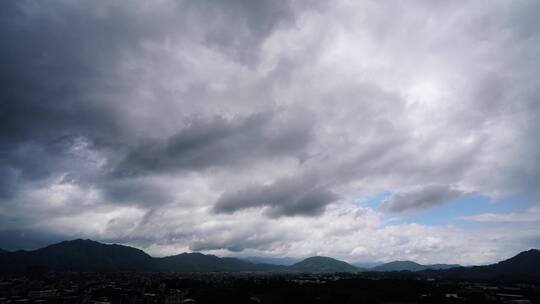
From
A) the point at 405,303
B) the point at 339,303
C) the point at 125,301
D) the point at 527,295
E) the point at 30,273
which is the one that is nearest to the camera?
the point at 339,303

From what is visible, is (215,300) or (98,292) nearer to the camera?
(215,300)

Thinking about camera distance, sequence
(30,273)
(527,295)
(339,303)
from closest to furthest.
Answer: (339,303) → (527,295) → (30,273)

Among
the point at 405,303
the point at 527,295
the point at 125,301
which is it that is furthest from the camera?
the point at 527,295

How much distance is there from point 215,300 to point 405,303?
4871 cm

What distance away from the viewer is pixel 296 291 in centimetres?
9338

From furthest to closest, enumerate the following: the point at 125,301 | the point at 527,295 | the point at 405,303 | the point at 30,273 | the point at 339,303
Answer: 1. the point at 30,273
2. the point at 527,295
3. the point at 405,303
4. the point at 125,301
5. the point at 339,303

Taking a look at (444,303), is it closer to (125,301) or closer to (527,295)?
(527,295)

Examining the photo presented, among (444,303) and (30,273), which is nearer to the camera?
(444,303)

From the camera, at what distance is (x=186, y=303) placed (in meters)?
81.6

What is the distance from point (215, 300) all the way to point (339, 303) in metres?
27.7

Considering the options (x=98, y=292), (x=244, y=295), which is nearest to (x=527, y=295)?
(x=244, y=295)

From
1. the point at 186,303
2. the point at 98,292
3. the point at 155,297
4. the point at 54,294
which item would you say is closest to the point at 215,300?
the point at 186,303

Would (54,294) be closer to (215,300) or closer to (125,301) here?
(125,301)

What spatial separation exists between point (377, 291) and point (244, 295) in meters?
41.0
